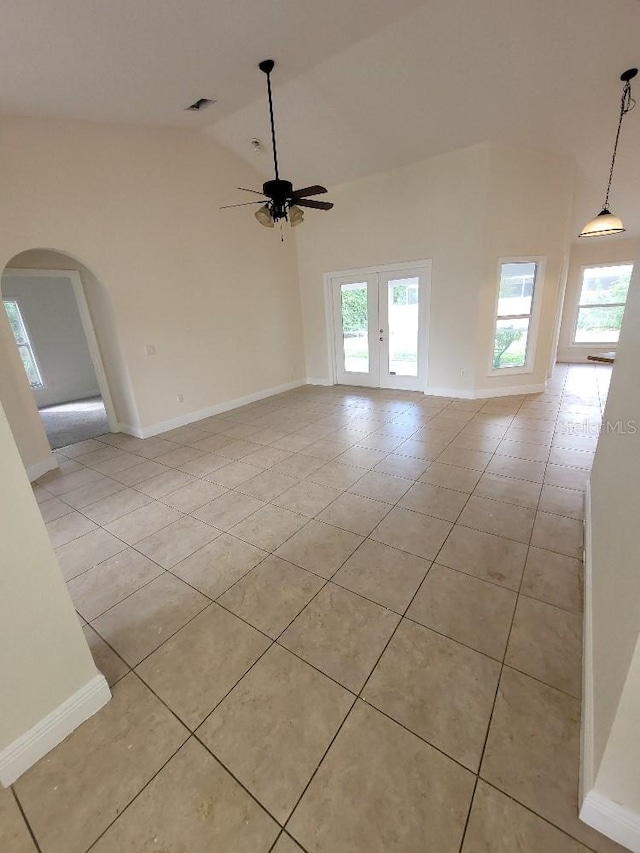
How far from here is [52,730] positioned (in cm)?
129

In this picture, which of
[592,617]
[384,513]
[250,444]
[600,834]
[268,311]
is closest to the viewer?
[600,834]

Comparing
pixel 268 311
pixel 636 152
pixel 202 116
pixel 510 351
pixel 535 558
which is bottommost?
pixel 535 558

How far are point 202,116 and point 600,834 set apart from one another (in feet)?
20.3

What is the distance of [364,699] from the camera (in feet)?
4.63

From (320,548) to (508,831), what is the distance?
1.43 m

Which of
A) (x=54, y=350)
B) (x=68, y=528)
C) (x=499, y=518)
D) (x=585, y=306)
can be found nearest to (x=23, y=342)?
(x=54, y=350)

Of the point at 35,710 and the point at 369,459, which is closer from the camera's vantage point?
the point at 35,710

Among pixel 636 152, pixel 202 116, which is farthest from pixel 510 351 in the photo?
pixel 202 116

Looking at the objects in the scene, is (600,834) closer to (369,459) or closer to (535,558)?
(535,558)

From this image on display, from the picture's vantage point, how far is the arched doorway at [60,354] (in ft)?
16.0

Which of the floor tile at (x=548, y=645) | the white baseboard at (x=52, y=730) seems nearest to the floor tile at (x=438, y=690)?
the floor tile at (x=548, y=645)

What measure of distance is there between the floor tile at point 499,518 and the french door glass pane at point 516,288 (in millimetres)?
3727

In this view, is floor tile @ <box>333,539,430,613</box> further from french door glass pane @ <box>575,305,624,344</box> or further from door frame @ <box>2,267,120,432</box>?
french door glass pane @ <box>575,305,624,344</box>

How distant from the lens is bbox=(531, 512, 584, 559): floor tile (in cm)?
218
